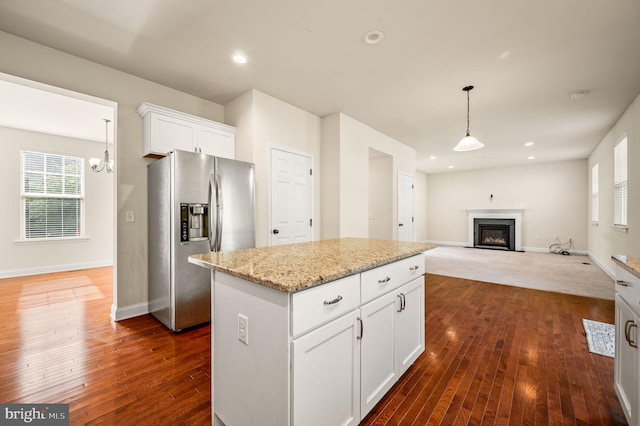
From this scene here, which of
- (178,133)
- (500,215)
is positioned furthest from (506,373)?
(500,215)

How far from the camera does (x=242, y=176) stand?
10.1 feet

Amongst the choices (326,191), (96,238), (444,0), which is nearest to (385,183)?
(326,191)

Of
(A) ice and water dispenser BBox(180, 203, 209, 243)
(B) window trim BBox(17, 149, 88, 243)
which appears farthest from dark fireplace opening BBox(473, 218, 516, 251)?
(B) window trim BBox(17, 149, 88, 243)

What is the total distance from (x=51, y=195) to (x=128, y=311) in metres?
3.95

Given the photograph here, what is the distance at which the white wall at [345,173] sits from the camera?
4168mm

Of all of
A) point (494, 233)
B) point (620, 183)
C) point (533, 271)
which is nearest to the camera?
point (620, 183)

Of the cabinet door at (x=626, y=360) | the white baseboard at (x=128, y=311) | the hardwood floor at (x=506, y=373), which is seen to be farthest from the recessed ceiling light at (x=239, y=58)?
the cabinet door at (x=626, y=360)

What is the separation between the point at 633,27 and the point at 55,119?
7.13 metres

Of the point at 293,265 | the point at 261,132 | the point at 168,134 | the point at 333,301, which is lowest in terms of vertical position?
the point at 333,301

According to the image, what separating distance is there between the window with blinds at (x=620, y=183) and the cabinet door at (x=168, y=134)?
6.30 m

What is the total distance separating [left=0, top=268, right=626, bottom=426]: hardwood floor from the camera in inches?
62.4

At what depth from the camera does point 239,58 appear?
2719 mm

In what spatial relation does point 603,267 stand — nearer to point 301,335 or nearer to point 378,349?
point 378,349

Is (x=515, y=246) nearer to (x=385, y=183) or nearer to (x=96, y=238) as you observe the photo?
(x=385, y=183)
